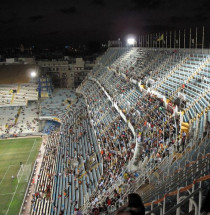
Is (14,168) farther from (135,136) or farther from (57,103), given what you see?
(57,103)

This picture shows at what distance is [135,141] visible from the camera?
13.2 meters

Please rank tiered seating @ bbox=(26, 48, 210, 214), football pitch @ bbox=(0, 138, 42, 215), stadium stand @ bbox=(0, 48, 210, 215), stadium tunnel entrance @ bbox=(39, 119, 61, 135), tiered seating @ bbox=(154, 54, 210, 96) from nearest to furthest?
stadium stand @ bbox=(0, 48, 210, 215) → tiered seating @ bbox=(26, 48, 210, 214) → tiered seating @ bbox=(154, 54, 210, 96) → football pitch @ bbox=(0, 138, 42, 215) → stadium tunnel entrance @ bbox=(39, 119, 61, 135)

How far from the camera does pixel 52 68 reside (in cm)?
4706

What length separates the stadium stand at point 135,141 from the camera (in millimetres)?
7871

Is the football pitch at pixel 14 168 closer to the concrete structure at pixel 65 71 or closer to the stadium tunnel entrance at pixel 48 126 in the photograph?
the stadium tunnel entrance at pixel 48 126

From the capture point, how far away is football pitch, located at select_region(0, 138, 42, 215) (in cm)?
1650

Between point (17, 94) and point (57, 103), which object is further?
point (17, 94)

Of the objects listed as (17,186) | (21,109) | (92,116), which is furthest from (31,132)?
(17,186)

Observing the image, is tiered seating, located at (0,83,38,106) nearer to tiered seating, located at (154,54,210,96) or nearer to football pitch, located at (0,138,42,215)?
football pitch, located at (0,138,42,215)

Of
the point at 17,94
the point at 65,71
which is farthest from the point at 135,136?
the point at 65,71

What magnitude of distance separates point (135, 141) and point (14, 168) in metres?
12.7

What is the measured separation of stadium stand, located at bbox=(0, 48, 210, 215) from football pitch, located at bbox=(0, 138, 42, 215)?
A: 54.6 inches

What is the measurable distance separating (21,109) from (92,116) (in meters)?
17.2

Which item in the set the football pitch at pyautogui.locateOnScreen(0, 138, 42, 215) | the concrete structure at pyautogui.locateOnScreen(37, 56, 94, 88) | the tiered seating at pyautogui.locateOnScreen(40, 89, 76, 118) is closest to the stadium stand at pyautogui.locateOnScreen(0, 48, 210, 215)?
the football pitch at pyautogui.locateOnScreen(0, 138, 42, 215)
